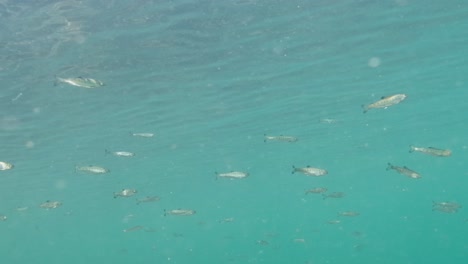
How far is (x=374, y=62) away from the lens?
1925 centimetres

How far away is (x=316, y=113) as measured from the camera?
27.4 meters

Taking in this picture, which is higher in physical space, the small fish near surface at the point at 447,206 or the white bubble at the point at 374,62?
the white bubble at the point at 374,62

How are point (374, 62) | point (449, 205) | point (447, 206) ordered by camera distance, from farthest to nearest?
point (374, 62) → point (447, 206) → point (449, 205)

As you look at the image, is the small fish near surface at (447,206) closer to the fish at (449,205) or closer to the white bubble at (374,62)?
the fish at (449,205)

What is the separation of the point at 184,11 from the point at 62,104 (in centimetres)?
989

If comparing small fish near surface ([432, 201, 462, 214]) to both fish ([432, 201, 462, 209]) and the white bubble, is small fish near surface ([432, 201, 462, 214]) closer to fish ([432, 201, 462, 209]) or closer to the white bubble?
fish ([432, 201, 462, 209])

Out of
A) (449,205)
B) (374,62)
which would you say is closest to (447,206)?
(449,205)

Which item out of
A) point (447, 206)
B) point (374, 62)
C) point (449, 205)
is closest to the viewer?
point (449, 205)

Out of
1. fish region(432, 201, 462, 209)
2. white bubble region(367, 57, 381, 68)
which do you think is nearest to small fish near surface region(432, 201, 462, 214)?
fish region(432, 201, 462, 209)

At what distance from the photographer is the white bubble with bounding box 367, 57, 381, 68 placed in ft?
61.9

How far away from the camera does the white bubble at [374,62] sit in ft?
61.9

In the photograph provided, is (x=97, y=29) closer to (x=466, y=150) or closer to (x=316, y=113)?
(x=316, y=113)

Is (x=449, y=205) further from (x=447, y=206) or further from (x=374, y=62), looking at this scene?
(x=374, y=62)

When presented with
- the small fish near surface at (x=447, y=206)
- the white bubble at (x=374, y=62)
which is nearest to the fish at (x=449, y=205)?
the small fish near surface at (x=447, y=206)
